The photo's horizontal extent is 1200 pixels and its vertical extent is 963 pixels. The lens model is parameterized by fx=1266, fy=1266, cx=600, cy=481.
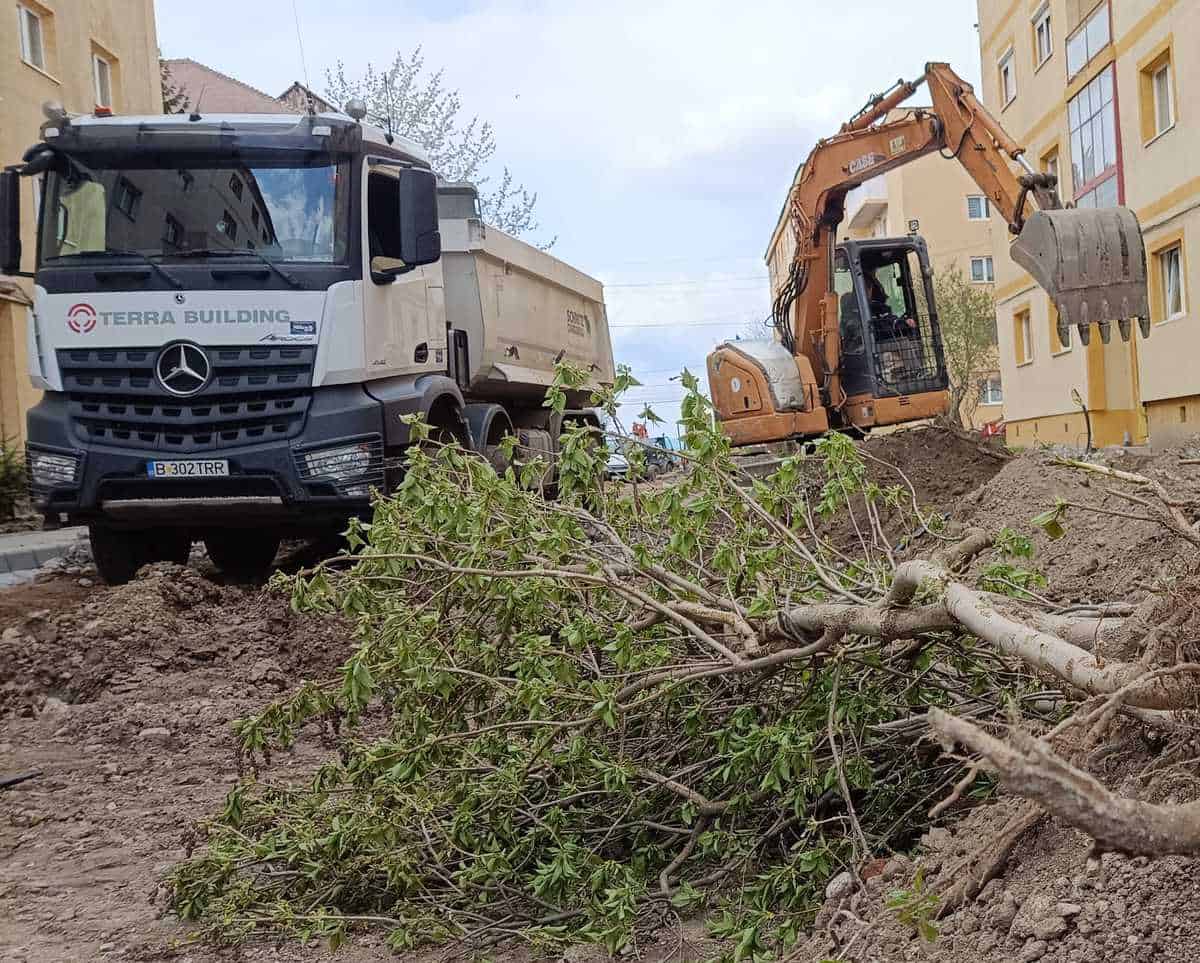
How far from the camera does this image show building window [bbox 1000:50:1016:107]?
992 inches

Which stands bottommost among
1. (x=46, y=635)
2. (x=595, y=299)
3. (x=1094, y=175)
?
(x=46, y=635)

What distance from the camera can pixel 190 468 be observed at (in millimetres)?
8641

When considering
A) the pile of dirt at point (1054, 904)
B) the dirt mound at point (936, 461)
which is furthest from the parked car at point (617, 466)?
the dirt mound at point (936, 461)

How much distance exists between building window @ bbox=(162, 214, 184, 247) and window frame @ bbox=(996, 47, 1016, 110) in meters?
20.6

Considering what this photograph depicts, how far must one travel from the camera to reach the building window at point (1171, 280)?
1703 centimetres

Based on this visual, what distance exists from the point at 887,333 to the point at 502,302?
4848 mm

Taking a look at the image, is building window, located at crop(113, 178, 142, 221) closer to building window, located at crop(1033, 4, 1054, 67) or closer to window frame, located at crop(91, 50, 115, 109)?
window frame, located at crop(91, 50, 115, 109)

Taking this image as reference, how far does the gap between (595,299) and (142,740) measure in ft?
39.3

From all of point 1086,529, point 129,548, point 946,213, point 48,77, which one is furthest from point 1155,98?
point 946,213

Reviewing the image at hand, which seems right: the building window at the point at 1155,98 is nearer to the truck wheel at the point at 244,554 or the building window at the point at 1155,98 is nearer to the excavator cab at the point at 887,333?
the excavator cab at the point at 887,333

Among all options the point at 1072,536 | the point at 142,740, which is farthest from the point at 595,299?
the point at 142,740

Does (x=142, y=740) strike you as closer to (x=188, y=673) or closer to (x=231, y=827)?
(x=188, y=673)

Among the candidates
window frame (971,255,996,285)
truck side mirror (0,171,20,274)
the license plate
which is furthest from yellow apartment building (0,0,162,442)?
window frame (971,255,996,285)

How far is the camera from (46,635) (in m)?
7.61
